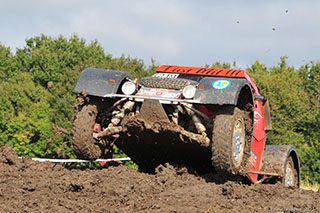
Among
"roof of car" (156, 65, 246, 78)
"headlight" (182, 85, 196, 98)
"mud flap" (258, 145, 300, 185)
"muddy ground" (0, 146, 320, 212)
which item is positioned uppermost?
"roof of car" (156, 65, 246, 78)

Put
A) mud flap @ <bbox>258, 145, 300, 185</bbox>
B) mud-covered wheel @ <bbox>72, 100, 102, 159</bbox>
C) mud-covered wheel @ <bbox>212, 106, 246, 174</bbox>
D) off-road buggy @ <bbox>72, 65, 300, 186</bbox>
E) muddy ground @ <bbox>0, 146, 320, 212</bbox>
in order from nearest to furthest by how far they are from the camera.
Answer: muddy ground @ <bbox>0, 146, 320, 212</bbox>
mud-covered wheel @ <bbox>212, 106, 246, 174</bbox>
off-road buggy @ <bbox>72, 65, 300, 186</bbox>
mud-covered wheel @ <bbox>72, 100, 102, 159</bbox>
mud flap @ <bbox>258, 145, 300, 185</bbox>

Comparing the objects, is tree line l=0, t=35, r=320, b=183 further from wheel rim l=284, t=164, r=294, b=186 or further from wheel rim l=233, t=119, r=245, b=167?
wheel rim l=233, t=119, r=245, b=167

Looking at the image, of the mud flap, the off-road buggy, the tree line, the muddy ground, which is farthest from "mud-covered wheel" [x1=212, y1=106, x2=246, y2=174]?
the tree line

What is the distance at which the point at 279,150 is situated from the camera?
11.6 m

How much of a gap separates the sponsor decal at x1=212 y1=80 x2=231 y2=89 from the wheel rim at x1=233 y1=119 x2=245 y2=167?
617 mm

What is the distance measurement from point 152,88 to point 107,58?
3057cm

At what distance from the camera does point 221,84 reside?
939 centimetres

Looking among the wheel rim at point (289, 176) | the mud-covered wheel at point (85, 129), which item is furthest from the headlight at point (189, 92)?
the wheel rim at point (289, 176)

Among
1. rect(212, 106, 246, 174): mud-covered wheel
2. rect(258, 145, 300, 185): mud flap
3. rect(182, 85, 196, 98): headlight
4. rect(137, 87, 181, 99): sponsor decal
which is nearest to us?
rect(212, 106, 246, 174): mud-covered wheel

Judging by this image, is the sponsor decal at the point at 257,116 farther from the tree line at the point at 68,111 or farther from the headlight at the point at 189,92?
the tree line at the point at 68,111

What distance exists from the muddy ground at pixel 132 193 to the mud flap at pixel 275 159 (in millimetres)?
1476

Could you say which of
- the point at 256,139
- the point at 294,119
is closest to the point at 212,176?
the point at 256,139

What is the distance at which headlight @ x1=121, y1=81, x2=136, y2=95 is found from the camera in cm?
990

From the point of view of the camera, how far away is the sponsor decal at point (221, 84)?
368 inches
